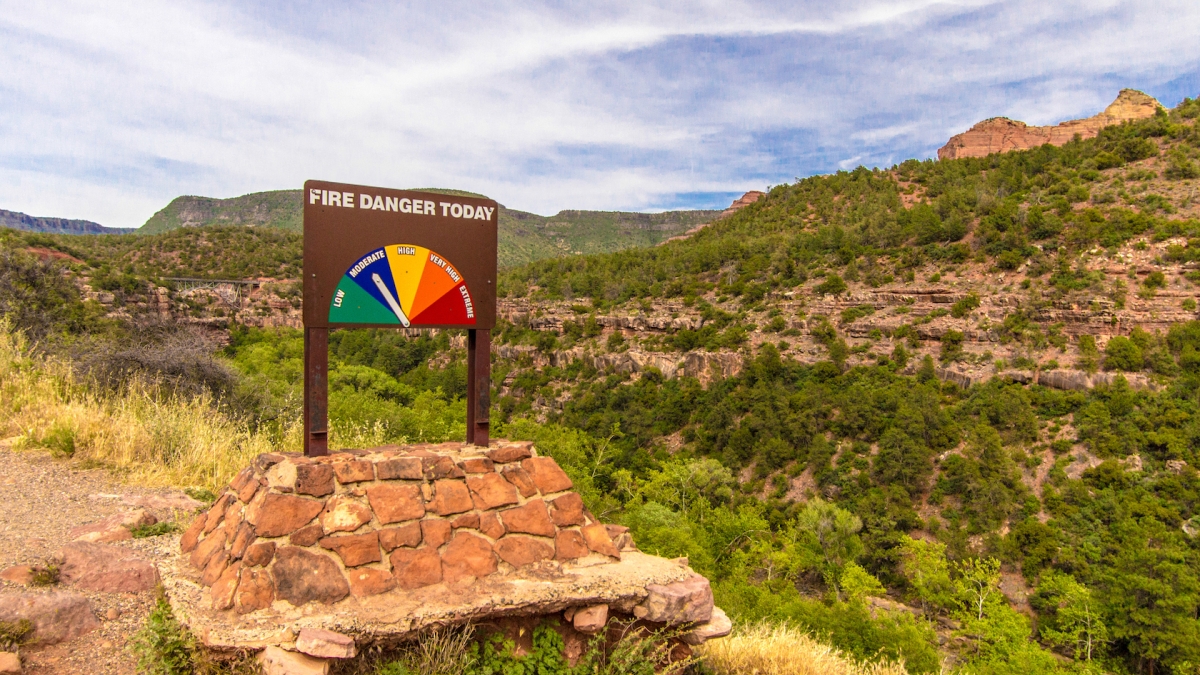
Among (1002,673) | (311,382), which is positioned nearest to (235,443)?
(311,382)

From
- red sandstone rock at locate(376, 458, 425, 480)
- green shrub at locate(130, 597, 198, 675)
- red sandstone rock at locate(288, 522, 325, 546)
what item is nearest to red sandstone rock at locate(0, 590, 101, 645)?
green shrub at locate(130, 597, 198, 675)

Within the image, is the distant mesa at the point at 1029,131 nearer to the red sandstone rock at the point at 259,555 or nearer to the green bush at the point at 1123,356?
the green bush at the point at 1123,356

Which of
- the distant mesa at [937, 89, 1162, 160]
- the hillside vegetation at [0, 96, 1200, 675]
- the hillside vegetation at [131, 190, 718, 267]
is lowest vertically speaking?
the hillside vegetation at [0, 96, 1200, 675]

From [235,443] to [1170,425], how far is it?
3426 cm

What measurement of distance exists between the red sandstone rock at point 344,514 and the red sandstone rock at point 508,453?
3.26ft

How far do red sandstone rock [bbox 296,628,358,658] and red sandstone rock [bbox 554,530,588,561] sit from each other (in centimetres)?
146

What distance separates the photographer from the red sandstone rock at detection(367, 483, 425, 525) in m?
3.77

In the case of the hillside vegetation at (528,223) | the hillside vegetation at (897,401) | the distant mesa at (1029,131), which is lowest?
the hillside vegetation at (897,401)

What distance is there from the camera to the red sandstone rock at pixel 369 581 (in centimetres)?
343

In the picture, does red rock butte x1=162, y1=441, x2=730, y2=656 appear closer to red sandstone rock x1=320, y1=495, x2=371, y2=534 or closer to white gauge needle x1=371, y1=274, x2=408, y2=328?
red sandstone rock x1=320, y1=495, x2=371, y2=534

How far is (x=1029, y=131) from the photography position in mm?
82938

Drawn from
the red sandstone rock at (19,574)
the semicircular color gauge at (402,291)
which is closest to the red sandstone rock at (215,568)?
the red sandstone rock at (19,574)

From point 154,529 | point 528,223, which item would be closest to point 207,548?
point 154,529

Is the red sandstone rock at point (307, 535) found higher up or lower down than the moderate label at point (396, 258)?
lower down
